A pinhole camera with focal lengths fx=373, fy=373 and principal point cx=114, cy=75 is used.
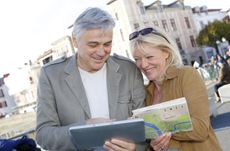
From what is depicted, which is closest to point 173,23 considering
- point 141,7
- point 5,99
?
point 141,7

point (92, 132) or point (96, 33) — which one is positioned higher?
point (96, 33)

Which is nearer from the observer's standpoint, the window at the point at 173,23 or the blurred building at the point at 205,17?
the window at the point at 173,23

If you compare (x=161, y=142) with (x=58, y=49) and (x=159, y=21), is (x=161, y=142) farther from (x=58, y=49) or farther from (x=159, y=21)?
(x=58, y=49)

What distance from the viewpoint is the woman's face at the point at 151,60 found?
7.97ft

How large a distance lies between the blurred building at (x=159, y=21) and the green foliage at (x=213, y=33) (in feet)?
7.48

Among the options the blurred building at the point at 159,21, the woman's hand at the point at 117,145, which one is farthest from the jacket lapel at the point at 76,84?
the blurred building at the point at 159,21

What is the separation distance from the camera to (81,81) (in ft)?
7.59

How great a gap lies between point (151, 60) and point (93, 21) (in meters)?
0.50

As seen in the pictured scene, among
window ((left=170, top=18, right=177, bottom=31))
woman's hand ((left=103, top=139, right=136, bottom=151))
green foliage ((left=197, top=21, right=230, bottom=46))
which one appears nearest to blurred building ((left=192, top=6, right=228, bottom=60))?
green foliage ((left=197, top=21, right=230, bottom=46))

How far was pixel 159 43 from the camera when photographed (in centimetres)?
243

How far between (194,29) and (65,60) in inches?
2039

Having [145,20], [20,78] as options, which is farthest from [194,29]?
[20,78]

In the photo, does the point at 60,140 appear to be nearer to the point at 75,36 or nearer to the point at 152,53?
the point at 75,36

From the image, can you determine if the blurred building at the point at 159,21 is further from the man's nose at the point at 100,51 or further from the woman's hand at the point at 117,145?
the woman's hand at the point at 117,145
